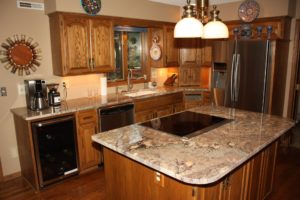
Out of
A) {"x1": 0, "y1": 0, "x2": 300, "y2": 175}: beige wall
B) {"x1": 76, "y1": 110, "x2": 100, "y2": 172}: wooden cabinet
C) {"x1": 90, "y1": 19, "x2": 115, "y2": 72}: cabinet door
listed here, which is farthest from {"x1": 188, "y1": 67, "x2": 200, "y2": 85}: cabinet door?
{"x1": 76, "y1": 110, "x2": 100, "y2": 172}: wooden cabinet

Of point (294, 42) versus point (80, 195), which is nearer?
point (80, 195)

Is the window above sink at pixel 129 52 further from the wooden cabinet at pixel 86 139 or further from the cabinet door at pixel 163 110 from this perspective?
the wooden cabinet at pixel 86 139

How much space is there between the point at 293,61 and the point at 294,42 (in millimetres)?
324

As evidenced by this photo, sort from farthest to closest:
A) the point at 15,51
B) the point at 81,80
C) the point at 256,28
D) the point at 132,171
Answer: the point at 256,28
the point at 81,80
the point at 15,51
the point at 132,171

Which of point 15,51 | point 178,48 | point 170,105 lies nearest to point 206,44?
point 178,48

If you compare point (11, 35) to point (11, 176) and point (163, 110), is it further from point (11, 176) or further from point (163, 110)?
point (163, 110)

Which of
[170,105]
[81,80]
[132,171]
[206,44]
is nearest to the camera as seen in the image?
[132,171]

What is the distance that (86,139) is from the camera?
131 inches

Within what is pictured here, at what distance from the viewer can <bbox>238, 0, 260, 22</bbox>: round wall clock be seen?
410cm

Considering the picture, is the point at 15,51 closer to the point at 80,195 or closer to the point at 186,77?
the point at 80,195

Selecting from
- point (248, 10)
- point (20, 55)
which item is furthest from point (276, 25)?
point (20, 55)

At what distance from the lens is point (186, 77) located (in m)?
5.03

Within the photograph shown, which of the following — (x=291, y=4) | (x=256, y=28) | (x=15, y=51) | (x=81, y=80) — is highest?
(x=291, y=4)

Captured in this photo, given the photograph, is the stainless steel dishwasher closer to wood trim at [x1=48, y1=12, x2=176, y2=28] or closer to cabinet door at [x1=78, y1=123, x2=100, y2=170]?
cabinet door at [x1=78, y1=123, x2=100, y2=170]
